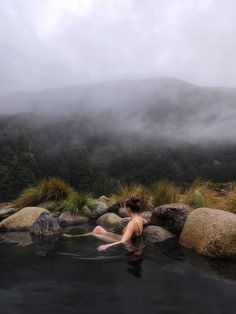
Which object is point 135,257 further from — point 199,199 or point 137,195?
point 137,195

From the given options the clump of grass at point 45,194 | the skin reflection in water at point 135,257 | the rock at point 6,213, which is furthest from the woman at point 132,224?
the rock at point 6,213

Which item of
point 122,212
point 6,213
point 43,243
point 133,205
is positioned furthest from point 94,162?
point 133,205

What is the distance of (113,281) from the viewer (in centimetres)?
657

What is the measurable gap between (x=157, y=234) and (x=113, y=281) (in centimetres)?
364

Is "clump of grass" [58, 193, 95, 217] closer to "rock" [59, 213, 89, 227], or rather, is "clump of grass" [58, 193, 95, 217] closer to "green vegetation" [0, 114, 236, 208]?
"rock" [59, 213, 89, 227]

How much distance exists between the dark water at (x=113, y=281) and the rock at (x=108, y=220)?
139 inches

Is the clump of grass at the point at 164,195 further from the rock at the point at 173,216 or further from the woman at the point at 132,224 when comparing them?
the woman at the point at 132,224

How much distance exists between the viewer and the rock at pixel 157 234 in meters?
9.90

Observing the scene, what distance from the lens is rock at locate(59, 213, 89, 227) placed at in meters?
13.0

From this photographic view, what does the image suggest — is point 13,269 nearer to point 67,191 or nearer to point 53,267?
point 53,267

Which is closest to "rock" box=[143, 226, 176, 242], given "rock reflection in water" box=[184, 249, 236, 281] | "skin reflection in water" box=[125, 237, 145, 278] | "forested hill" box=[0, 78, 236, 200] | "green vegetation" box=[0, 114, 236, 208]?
"skin reflection in water" box=[125, 237, 145, 278]

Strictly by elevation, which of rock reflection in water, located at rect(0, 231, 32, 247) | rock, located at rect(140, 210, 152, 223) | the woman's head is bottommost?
rock reflection in water, located at rect(0, 231, 32, 247)

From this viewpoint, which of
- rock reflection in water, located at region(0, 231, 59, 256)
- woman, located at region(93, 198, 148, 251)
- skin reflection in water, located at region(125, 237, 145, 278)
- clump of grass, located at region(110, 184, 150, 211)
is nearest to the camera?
skin reflection in water, located at region(125, 237, 145, 278)

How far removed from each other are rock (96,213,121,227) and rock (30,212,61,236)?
80.1 inches
